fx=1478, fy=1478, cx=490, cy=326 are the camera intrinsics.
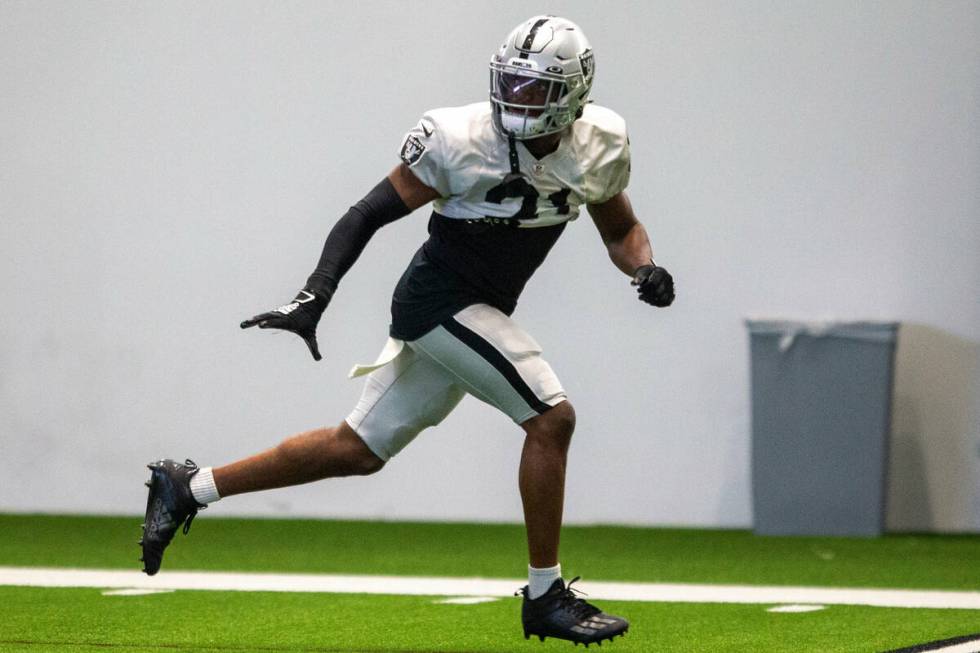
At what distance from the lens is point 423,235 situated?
6.96 metres

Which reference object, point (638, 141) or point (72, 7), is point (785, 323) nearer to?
point (638, 141)

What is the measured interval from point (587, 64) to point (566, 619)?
4.29 ft

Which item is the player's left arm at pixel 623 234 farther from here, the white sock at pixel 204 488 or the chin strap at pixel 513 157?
the white sock at pixel 204 488

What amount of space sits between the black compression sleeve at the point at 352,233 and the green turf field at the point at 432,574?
0.93 m

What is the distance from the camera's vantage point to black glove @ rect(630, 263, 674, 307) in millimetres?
3508

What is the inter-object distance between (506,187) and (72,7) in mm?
4418

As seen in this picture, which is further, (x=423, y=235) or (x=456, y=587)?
(x=423, y=235)

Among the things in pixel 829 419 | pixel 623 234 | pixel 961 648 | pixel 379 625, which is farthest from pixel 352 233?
pixel 829 419

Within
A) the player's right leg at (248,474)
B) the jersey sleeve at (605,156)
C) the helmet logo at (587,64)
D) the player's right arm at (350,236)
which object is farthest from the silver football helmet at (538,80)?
the player's right leg at (248,474)

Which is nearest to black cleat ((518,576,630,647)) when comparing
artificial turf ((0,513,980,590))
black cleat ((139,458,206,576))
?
black cleat ((139,458,206,576))

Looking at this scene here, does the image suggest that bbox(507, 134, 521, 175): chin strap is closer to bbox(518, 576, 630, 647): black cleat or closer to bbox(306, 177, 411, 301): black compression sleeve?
bbox(306, 177, 411, 301): black compression sleeve

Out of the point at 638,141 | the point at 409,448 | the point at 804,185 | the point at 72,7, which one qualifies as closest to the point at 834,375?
the point at 804,185

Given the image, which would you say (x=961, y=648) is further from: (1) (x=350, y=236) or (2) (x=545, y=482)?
(1) (x=350, y=236)

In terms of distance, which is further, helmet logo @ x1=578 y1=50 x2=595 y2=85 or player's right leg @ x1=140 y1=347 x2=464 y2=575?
player's right leg @ x1=140 y1=347 x2=464 y2=575
